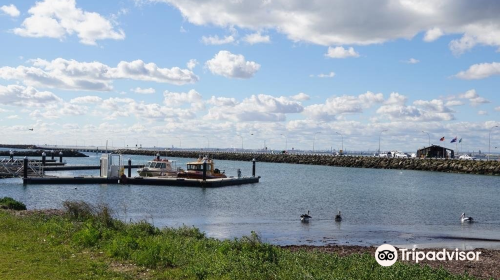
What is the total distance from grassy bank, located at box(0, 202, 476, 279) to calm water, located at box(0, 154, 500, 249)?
7.50m

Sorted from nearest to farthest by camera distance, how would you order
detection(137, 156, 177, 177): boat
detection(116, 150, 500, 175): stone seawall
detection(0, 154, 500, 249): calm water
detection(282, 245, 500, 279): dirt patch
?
detection(282, 245, 500, 279): dirt patch
detection(0, 154, 500, 249): calm water
detection(137, 156, 177, 177): boat
detection(116, 150, 500, 175): stone seawall

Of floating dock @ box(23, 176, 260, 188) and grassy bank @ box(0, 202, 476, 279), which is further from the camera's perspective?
floating dock @ box(23, 176, 260, 188)

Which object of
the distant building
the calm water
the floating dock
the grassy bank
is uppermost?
the distant building

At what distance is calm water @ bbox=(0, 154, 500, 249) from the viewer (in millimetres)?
25214

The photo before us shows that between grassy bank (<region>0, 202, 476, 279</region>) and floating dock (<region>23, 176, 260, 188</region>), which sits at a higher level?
grassy bank (<region>0, 202, 476, 279</region>)

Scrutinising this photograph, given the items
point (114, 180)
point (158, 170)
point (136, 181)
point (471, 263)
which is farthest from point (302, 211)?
point (158, 170)

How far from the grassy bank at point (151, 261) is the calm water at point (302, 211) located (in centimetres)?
750

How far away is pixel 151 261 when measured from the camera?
41.2ft

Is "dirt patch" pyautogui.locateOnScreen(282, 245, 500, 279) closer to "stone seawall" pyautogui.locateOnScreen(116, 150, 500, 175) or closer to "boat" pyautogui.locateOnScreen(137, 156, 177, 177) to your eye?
"boat" pyautogui.locateOnScreen(137, 156, 177, 177)

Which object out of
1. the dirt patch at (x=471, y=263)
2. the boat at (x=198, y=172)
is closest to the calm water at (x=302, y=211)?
the dirt patch at (x=471, y=263)

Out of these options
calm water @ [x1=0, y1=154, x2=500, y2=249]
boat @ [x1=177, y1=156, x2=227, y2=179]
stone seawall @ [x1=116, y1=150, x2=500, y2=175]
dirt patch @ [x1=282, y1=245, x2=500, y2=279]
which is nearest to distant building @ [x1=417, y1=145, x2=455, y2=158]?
stone seawall @ [x1=116, y1=150, x2=500, y2=175]

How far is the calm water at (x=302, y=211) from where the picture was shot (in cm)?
2521

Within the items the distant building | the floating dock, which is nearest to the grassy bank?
the floating dock

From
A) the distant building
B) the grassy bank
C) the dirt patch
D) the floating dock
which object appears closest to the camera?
the grassy bank
